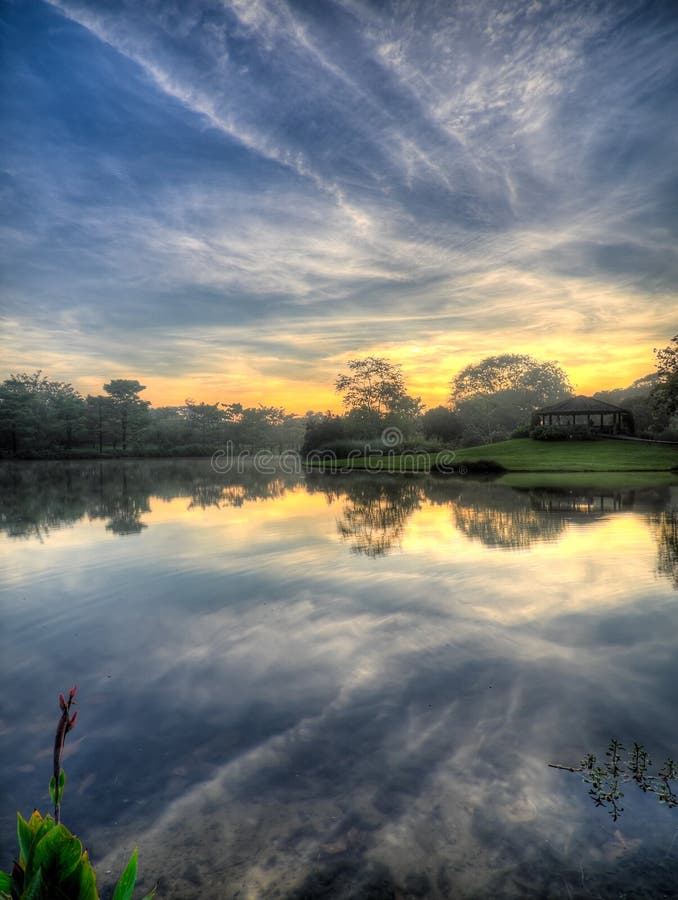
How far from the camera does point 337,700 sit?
14.2ft

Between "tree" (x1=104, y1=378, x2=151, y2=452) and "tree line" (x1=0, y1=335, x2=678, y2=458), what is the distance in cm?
17

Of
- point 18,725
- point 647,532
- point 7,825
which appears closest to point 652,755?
point 7,825

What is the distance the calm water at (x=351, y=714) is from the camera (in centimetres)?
273

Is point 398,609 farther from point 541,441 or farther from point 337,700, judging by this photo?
point 541,441

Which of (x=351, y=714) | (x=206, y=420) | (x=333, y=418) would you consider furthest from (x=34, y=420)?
(x=351, y=714)

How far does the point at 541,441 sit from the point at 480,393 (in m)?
39.9

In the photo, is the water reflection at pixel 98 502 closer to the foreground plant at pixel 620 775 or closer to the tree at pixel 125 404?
the foreground plant at pixel 620 775

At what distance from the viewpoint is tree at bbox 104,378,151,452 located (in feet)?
276

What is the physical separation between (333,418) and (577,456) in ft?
87.0

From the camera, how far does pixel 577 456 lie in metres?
42.3

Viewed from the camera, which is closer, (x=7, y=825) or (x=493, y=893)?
(x=493, y=893)

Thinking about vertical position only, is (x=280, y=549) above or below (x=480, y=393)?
below

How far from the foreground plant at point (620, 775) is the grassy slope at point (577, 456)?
109 ft

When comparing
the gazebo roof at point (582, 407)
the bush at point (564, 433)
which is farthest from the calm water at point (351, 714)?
the gazebo roof at point (582, 407)
